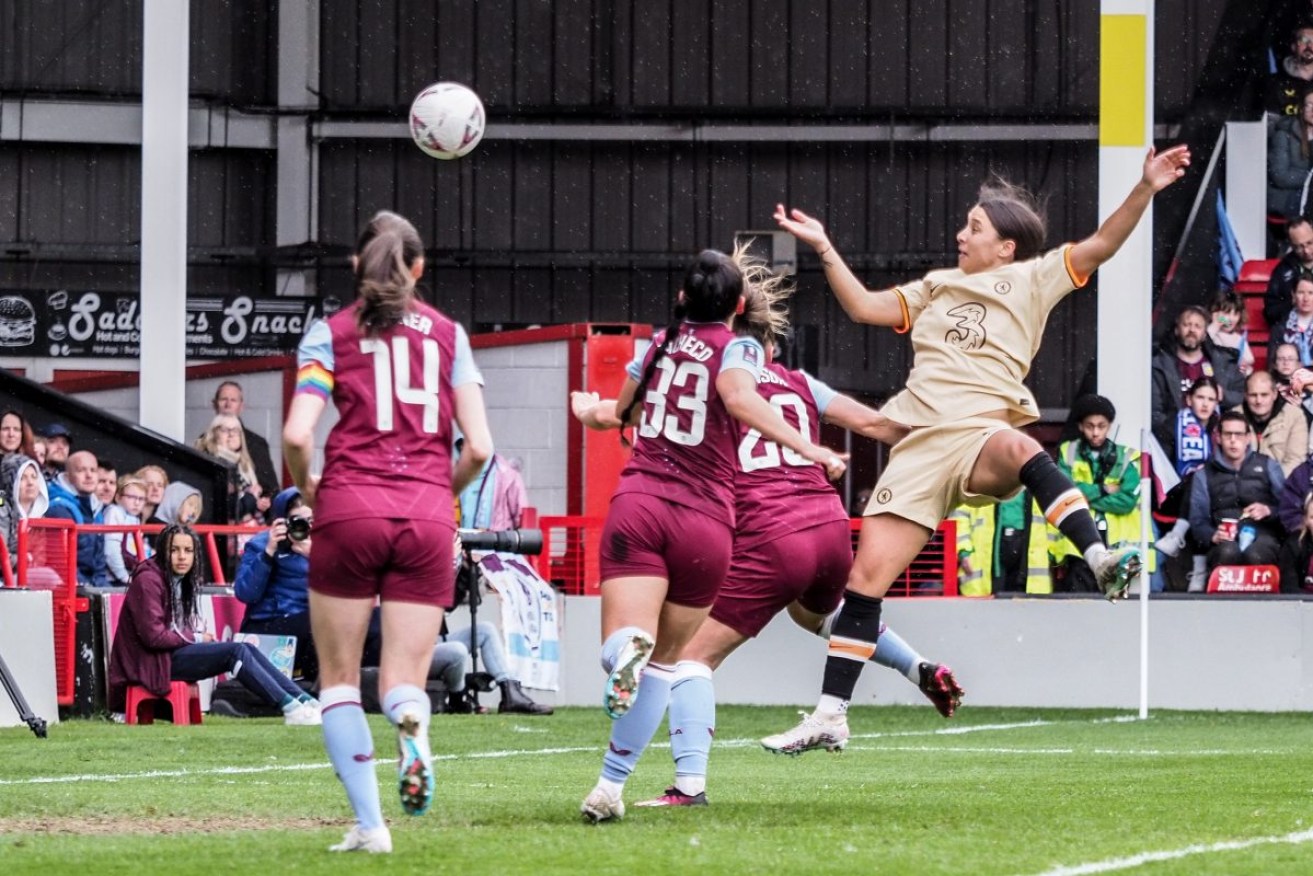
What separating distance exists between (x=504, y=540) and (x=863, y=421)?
22.4ft

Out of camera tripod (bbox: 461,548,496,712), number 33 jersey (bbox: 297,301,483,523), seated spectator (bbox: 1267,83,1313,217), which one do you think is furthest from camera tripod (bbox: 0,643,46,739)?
seated spectator (bbox: 1267,83,1313,217)

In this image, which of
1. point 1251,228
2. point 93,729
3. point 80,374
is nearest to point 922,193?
point 1251,228

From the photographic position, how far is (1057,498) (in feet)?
26.9

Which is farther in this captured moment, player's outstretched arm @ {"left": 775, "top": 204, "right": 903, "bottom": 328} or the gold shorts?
player's outstretched arm @ {"left": 775, "top": 204, "right": 903, "bottom": 328}

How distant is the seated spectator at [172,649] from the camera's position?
13859 mm

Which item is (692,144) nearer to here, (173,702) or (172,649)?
(173,702)

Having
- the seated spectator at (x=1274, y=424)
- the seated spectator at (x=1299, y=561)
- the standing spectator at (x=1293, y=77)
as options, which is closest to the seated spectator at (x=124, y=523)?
the seated spectator at (x=1299, y=561)

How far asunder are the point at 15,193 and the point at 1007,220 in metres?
25.9

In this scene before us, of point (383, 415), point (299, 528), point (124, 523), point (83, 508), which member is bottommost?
point (124, 523)

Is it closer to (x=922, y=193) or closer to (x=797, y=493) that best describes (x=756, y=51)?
(x=922, y=193)

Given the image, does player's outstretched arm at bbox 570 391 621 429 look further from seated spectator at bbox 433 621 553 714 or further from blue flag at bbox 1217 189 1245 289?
blue flag at bbox 1217 189 1245 289

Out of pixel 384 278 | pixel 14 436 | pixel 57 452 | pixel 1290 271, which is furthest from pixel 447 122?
pixel 1290 271

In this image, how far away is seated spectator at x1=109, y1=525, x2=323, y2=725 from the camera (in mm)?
13859

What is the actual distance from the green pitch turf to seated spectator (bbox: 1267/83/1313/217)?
1096 centimetres
